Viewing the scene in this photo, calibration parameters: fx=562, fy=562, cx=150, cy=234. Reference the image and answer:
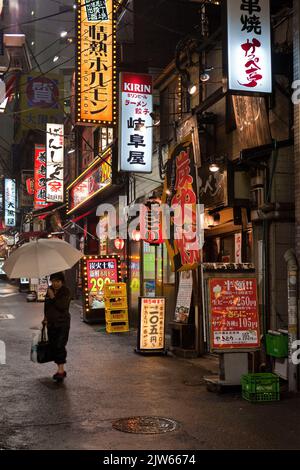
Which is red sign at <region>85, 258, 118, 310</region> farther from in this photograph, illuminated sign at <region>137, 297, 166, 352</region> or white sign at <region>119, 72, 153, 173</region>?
illuminated sign at <region>137, 297, 166, 352</region>

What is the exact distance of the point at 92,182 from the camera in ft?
81.5

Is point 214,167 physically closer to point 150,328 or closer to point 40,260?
point 150,328

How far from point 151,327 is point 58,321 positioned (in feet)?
11.2

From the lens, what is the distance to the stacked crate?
17266 mm

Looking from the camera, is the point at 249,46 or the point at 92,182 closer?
the point at 249,46

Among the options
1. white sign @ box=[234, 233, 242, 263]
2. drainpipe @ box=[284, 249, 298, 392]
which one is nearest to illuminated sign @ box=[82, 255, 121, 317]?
white sign @ box=[234, 233, 242, 263]

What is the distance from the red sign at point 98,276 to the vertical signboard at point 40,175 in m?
16.7

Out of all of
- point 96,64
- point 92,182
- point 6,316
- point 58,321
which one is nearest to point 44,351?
point 58,321

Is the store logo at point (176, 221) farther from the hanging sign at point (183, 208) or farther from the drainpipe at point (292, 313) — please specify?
the drainpipe at point (292, 313)

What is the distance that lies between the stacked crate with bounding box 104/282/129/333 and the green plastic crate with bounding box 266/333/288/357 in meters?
8.31

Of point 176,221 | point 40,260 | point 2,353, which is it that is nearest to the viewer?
point 40,260
